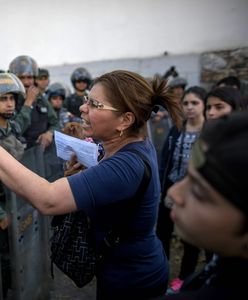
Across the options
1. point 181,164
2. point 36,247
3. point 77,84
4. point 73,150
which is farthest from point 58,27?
point 73,150

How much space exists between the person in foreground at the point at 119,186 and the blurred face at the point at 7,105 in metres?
1.65

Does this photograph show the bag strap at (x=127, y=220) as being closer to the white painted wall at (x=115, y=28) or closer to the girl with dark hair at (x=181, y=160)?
the girl with dark hair at (x=181, y=160)

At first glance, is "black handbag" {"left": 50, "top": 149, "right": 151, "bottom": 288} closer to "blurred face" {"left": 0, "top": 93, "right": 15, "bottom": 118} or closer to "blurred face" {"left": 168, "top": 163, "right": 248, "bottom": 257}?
"blurred face" {"left": 168, "top": 163, "right": 248, "bottom": 257}

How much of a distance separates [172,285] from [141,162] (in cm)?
225

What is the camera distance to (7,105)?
10.7 ft

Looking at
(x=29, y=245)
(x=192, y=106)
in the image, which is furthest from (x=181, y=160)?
(x=29, y=245)

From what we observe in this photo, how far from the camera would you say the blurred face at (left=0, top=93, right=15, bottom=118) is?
3.19 metres

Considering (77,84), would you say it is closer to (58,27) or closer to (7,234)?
(58,27)

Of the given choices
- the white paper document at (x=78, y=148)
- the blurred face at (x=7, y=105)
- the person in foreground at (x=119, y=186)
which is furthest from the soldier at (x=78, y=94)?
the person in foreground at (x=119, y=186)

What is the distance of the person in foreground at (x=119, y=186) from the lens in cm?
145

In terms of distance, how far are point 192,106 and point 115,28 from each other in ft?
18.5

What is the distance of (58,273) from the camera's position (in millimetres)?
3771

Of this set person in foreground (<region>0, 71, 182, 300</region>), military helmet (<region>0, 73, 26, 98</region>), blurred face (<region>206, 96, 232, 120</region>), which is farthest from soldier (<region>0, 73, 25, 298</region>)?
blurred face (<region>206, 96, 232, 120</region>)

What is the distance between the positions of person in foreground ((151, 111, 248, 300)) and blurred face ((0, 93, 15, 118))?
260 cm
